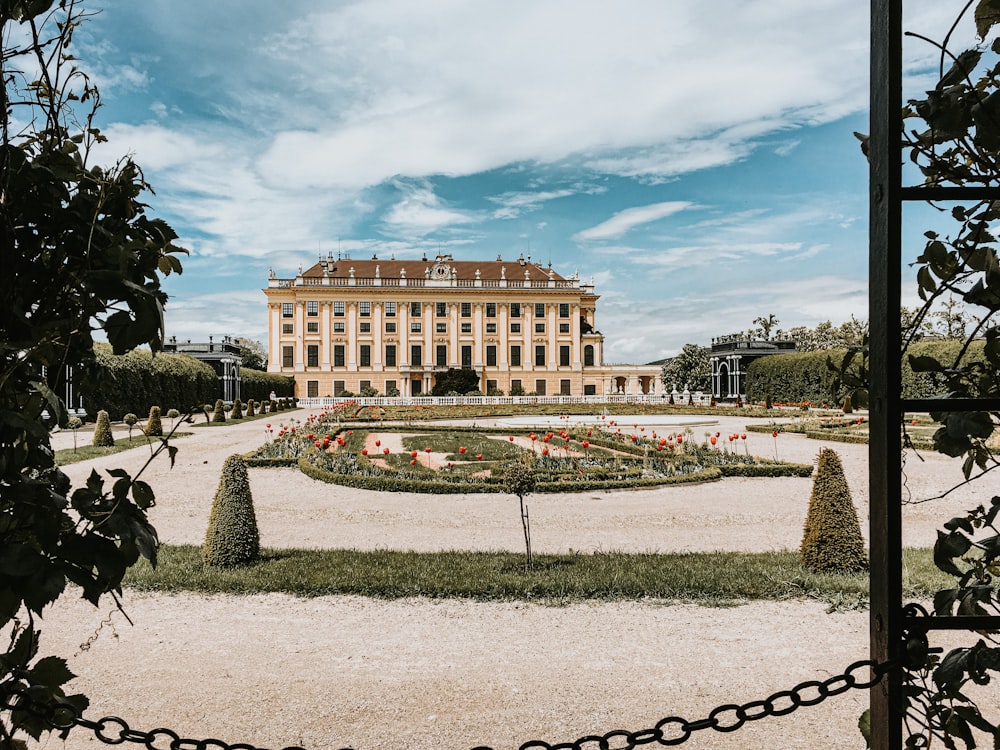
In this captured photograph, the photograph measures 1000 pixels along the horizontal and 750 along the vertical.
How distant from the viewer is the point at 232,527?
5809 millimetres

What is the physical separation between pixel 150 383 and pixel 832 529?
25674 mm

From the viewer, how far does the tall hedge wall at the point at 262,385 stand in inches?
1534

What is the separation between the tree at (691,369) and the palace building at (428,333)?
651 cm

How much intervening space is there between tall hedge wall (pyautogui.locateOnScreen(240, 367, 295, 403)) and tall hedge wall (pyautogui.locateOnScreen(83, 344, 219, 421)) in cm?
733

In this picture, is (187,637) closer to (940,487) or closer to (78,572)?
(78,572)

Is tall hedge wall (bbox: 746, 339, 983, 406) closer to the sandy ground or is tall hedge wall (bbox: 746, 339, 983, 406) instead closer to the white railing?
the white railing

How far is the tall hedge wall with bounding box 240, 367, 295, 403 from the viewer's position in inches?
1534

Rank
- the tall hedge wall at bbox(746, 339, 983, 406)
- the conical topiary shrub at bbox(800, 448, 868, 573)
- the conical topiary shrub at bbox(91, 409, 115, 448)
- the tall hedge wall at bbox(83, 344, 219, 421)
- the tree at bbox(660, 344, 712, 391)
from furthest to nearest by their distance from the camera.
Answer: the tree at bbox(660, 344, 712, 391), the tall hedge wall at bbox(746, 339, 983, 406), the tall hedge wall at bbox(83, 344, 219, 421), the conical topiary shrub at bbox(91, 409, 115, 448), the conical topiary shrub at bbox(800, 448, 868, 573)

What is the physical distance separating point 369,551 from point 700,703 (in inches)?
150

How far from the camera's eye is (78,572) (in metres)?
1.14

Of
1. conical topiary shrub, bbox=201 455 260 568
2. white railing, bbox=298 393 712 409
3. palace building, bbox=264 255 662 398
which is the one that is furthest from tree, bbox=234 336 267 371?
conical topiary shrub, bbox=201 455 260 568

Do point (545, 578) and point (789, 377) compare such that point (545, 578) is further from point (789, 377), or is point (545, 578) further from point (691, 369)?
point (691, 369)

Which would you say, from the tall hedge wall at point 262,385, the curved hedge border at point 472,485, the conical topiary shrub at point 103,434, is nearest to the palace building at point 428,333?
the tall hedge wall at point 262,385

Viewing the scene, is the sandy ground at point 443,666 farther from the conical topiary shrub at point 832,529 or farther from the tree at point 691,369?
the tree at point 691,369
